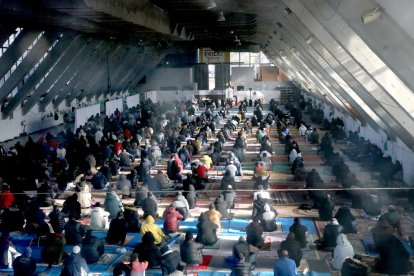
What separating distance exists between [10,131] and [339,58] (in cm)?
1999

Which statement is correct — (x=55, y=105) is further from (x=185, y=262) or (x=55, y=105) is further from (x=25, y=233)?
(x=185, y=262)

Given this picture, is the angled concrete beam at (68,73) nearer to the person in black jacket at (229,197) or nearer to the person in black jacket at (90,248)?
the person in black jacket at (229,197)

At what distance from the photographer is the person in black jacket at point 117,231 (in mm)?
12391

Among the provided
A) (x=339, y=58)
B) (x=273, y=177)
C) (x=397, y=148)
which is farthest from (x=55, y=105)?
(x=339, y=58)

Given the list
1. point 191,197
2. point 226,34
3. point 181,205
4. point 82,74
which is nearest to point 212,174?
point 191,197

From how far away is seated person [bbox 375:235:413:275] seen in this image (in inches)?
401

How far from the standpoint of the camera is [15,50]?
24.1 meters

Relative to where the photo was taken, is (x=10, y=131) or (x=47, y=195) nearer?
(x=47, y=195)

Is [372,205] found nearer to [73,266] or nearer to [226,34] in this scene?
[73,266]

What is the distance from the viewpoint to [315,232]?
1331 centimetres

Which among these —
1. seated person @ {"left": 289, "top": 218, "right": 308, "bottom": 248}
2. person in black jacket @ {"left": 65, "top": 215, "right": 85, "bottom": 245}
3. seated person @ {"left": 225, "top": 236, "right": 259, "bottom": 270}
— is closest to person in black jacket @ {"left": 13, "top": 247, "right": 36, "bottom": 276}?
person in black jacket @ {"left": 65, "top": 215, "right": 85, "bottom": 245}

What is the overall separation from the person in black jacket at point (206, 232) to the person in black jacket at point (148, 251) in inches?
60.9

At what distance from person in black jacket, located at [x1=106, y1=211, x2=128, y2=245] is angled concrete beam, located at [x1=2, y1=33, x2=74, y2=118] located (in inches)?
669

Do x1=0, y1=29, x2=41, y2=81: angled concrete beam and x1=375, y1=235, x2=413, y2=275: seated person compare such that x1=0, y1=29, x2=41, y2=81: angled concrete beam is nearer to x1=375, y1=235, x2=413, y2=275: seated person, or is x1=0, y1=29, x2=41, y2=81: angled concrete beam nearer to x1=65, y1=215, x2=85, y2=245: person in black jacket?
x1=65, y1=215, x2=85, y2=245: person in black jacket
